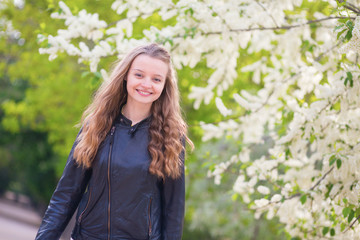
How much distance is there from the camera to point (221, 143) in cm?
1001

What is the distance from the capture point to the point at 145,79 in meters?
2.53

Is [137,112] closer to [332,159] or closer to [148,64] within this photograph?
[148,64]

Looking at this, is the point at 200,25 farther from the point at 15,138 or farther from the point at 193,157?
the point at 15,138

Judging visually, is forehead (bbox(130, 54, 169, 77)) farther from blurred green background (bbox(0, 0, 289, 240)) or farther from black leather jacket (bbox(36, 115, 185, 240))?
blurred green background (bbox(0, 0, 289, 240))

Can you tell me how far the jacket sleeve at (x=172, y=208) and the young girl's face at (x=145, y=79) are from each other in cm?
46

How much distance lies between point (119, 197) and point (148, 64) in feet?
2.33

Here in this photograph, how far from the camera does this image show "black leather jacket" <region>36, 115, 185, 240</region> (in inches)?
92.9

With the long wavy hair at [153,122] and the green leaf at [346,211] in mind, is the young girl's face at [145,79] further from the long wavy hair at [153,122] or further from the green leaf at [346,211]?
the green leaf at [346,211]

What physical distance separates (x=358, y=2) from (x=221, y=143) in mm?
6401

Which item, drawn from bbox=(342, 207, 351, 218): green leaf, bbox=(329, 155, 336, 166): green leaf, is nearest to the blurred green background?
bbox=(329, 155, 336, 166): green leaf

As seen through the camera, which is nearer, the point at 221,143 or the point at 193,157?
the point at 221,143

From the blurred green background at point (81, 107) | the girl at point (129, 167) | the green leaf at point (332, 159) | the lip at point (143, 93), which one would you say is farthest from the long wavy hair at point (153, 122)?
→ the blurred green background at point (81, 107)

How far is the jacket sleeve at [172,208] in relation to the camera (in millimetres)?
2447

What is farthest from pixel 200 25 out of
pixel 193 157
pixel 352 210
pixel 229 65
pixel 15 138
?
pixel 15 138
